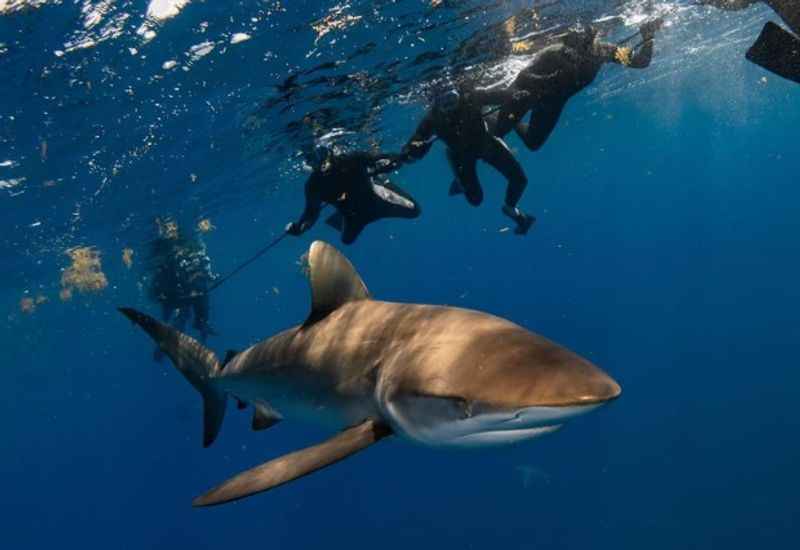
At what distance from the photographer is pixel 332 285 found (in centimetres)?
466

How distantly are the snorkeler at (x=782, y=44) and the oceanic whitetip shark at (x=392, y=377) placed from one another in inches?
124

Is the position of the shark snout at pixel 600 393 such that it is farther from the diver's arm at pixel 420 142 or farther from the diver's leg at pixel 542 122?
the diver's arm at pixel 420 142

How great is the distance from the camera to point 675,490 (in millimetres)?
20719

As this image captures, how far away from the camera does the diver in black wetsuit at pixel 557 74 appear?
10992mm

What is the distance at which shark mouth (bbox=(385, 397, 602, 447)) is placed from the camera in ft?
7.60

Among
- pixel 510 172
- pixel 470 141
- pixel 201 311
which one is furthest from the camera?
pixel 201 311

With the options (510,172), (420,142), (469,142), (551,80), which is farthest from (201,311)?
(551,80)

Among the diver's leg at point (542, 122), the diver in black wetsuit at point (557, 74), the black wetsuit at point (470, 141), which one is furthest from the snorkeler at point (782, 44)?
the black wetsuit at point (470, 141)

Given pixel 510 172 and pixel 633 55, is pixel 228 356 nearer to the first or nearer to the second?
pixel 510 172

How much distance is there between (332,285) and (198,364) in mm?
2320

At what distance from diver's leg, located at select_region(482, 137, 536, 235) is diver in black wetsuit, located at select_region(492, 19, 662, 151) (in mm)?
671

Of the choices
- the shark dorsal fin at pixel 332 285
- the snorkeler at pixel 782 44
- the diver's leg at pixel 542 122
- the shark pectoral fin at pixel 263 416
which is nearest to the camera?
the snorkeler at pixel 782 44

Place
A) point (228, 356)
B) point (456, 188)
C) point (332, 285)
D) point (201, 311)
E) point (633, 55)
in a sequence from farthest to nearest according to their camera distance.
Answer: point (201, 311) → point (456, 188) → point (633, 55) → point (228, 356) → point (332, 285)

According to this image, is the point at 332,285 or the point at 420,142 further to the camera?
the point at 420,142
